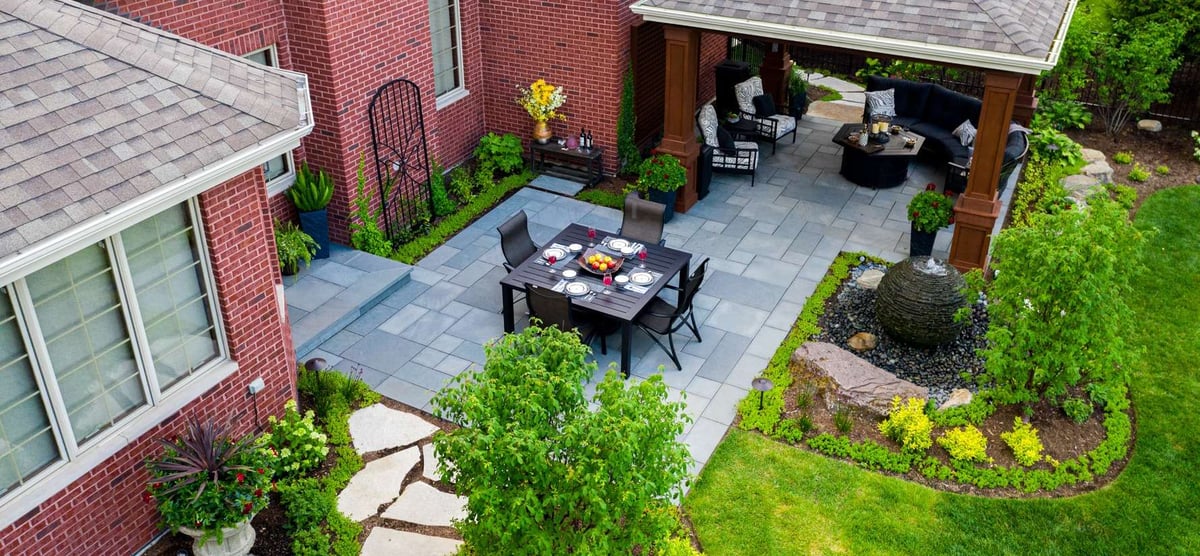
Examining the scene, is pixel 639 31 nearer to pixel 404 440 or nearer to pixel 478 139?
pixel 478 139

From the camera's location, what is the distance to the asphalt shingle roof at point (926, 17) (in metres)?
10.3

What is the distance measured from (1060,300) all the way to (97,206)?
753 centimetres

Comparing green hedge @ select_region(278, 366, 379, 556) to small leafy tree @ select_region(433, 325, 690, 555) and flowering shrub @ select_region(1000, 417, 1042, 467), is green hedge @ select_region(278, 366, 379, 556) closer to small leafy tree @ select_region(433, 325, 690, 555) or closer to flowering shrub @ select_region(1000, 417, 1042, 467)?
small leafy tree @ select_region(433, 325, 690, 555)

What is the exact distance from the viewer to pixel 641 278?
10.0 metres

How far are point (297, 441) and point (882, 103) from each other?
10613 millimetres

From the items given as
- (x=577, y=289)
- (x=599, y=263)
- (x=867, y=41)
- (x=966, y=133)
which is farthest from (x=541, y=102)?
(x=966, y=133)

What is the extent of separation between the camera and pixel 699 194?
13.5m

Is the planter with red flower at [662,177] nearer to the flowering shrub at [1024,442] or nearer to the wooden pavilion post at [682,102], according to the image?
the wooden pavilion post at [682,102]

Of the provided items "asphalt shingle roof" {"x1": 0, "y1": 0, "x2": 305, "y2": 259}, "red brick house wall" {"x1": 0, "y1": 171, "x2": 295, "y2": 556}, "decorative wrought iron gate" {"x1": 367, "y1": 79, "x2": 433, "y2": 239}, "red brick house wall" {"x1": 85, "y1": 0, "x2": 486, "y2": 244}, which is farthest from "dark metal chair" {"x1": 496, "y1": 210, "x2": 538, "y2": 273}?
"asphalt shingle roof" {"x1": 0, "y1": 0, "x2": 305, "y2": 259}

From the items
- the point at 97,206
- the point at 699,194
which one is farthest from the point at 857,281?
the point at 97,206

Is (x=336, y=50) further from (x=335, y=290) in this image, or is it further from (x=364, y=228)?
(x=335, y=290)

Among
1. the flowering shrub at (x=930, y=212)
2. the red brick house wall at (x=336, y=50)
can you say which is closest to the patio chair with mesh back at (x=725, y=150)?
the flowering shrub at (x=930, y=212)

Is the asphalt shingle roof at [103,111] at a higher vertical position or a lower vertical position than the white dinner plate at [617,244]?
higher

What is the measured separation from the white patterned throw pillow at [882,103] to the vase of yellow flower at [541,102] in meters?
4.93
